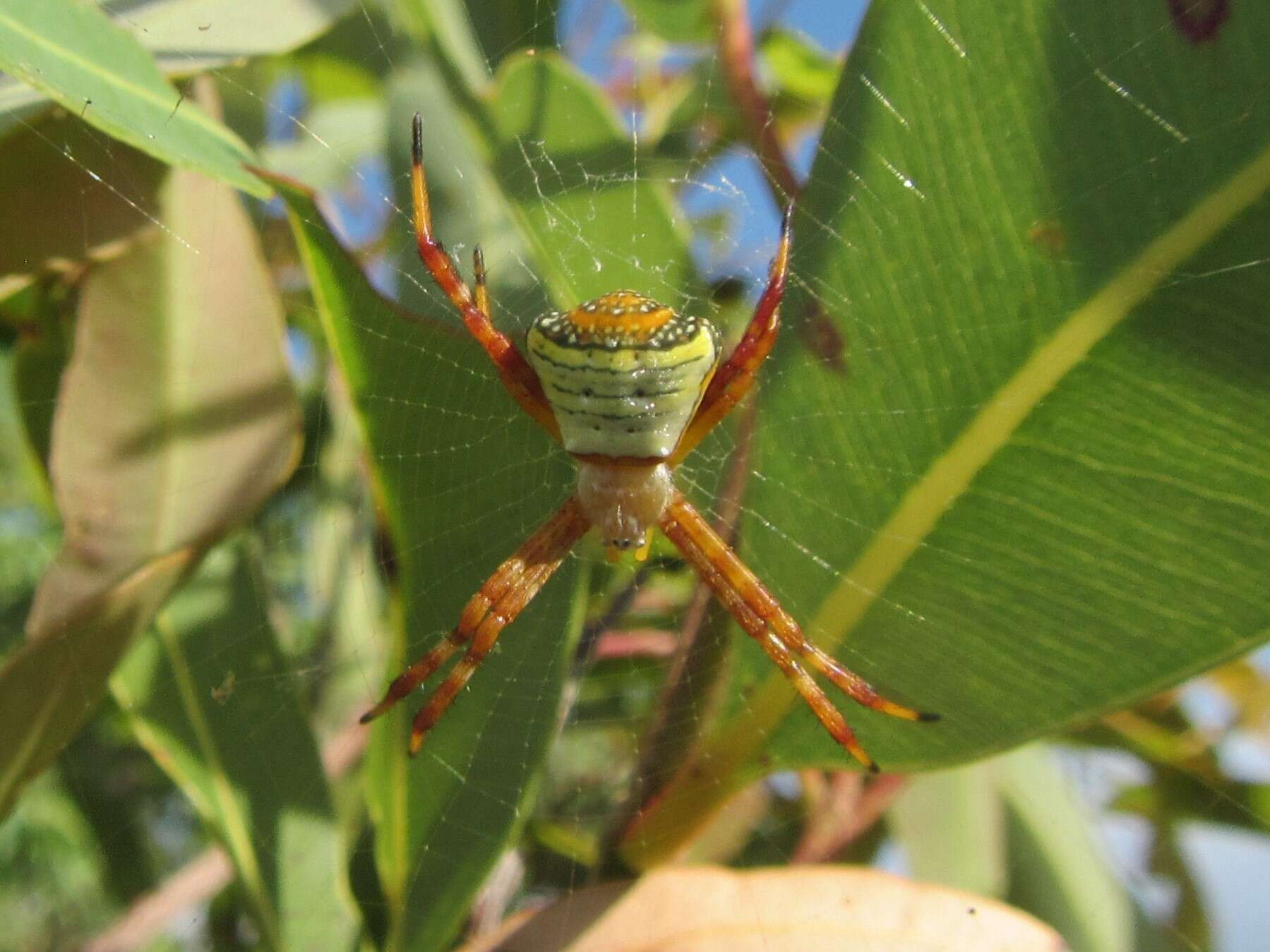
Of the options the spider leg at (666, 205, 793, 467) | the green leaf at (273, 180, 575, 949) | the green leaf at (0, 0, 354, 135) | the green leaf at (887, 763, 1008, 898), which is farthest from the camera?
the green leaf at (887, 763, 1008, 898)

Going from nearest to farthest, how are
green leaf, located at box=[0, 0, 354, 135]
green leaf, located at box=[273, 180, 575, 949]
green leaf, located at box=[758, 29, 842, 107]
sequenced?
1. green leaf, located at box=[273, 180, 575, 949]
2. green leaf, located at box=[0, 0, 354, 135]
3. green leaf, located at box=[758, 29, 842, 107]

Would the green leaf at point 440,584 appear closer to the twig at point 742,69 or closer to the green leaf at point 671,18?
the twig at point 742,69

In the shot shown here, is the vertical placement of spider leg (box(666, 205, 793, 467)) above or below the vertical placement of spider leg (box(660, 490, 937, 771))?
above

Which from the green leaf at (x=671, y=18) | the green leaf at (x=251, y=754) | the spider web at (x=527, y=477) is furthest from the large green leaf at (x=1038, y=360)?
the green leaf at (x=671, y=18)

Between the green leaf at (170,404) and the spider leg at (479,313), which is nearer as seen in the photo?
the green leaf at (170,404)

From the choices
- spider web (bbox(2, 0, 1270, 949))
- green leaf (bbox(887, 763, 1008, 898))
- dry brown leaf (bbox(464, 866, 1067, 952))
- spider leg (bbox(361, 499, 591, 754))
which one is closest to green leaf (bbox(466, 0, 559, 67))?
spider web (bbox(2, 0, 1270, 949))

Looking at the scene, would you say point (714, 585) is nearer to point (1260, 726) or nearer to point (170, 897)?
point (170, 897)

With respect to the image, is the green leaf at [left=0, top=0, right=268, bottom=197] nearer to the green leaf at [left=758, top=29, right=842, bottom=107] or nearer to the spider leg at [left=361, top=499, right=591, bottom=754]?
the spider leg at [left=361, top=499, right=591, bottom=754]
